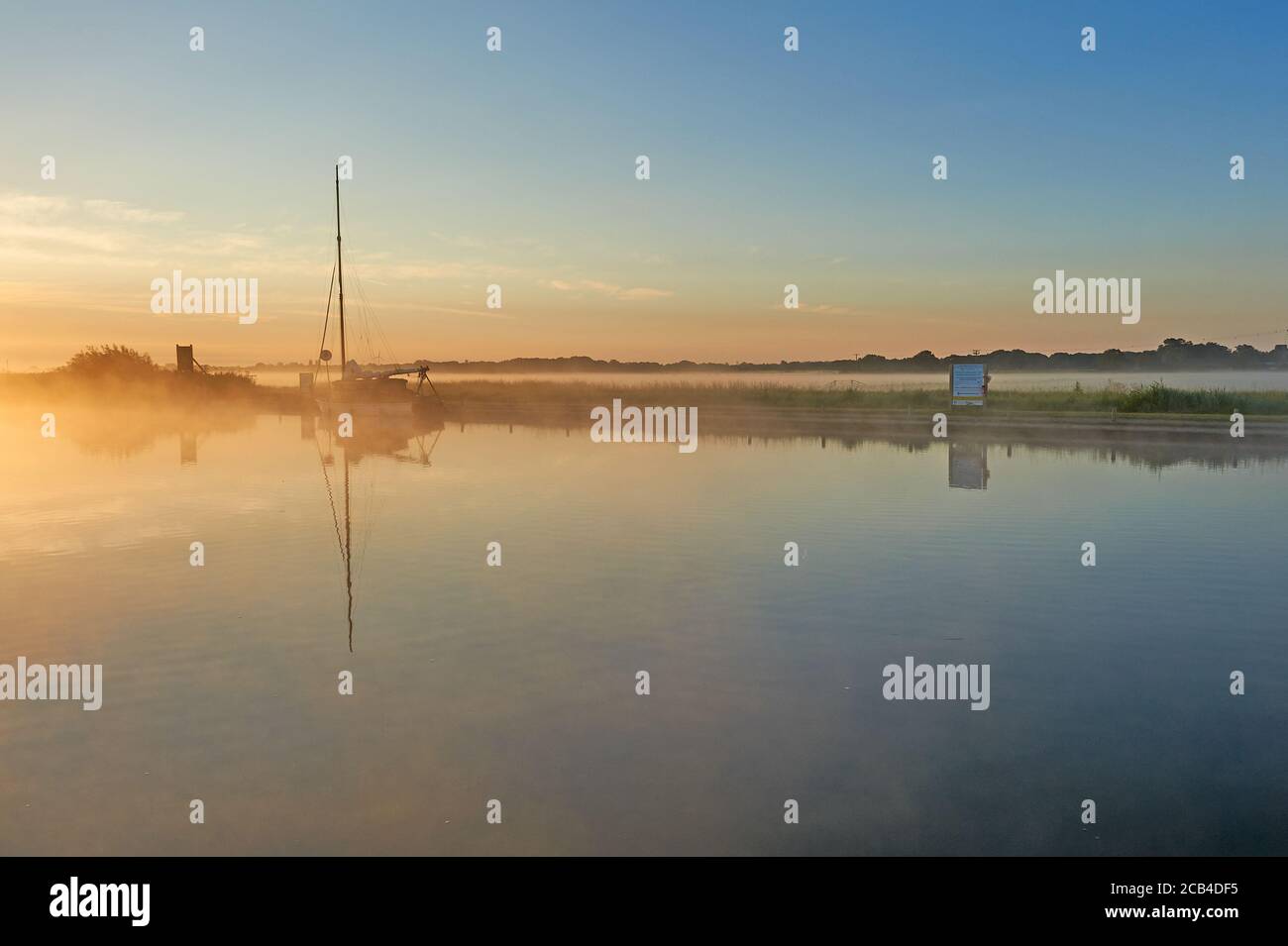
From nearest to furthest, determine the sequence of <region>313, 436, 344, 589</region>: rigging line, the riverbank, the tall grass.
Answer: <region>313, 436, 344, 589</region>: rigging line, the riverbank, the tall grass

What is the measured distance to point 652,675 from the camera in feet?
33.3

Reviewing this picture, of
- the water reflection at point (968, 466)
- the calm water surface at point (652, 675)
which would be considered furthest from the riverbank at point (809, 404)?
the calm water surface at point (652, 675)

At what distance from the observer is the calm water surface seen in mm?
6855

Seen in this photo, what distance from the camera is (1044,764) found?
7742 millimetres

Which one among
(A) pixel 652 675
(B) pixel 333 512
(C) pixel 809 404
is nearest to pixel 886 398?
(C) pixel 809 404

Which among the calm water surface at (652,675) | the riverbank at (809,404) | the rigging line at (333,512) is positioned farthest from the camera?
the riverbank at (809,404)

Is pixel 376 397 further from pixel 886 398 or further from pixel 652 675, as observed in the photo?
pixel 652 675

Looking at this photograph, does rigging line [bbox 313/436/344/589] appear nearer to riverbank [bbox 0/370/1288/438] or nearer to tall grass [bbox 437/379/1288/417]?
riverbank [bbox 0/370/1288/438]

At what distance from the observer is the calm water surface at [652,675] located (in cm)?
686

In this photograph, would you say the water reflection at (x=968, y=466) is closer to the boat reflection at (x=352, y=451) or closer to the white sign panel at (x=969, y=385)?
the white sign panel at (x=969, y=385)

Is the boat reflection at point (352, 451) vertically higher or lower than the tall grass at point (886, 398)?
lower

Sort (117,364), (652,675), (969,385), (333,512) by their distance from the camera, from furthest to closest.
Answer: (117,364), (969,385), (333,512), (652,675)

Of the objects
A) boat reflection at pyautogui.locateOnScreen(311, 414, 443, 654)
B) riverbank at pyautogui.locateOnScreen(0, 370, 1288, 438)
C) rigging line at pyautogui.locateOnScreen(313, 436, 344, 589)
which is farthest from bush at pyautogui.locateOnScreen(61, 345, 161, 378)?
rigging line at pyautogui.locateOnScreen(313, 436, 344, 589)
